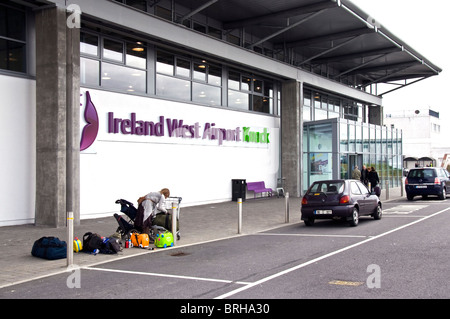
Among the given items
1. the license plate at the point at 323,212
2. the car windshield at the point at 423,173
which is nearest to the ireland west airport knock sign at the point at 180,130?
the license plate at the point at 323,212

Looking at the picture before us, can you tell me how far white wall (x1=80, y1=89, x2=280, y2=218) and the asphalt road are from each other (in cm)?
653

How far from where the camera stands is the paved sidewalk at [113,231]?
8.62 metres

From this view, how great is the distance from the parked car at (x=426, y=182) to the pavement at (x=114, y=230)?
632cm

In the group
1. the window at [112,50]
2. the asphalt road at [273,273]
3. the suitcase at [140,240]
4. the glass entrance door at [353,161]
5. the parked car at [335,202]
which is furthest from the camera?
the glass entrance door at [353,161]

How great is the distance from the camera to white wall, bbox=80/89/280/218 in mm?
A: 16438

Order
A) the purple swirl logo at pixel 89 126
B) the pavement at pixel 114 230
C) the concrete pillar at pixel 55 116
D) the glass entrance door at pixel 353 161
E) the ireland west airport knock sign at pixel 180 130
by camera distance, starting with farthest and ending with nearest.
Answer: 1. the glass entrance door at pixel 353 161
2. the ireland west airport knock sign at pixel 180 130
3. the purple swirl logo at pixel 89 126
4. the concrete pillar at pixel 55 116
5. the pavement at pixel 114 230

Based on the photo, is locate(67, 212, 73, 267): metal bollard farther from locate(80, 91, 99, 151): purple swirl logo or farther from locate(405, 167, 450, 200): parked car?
locate(405, 167, 450, 200): parked car

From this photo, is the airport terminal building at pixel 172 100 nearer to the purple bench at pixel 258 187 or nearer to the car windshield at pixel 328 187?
the purple bench at pixel 258 187

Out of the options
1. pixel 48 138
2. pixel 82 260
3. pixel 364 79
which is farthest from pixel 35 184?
pixel 364 79

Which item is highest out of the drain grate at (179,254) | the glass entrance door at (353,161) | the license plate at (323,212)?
the glass entrance door at (353,161)

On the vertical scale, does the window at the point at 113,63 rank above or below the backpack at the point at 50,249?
above

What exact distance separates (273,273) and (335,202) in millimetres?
6686

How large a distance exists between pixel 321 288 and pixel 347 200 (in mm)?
7651

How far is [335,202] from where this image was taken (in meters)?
13.9
